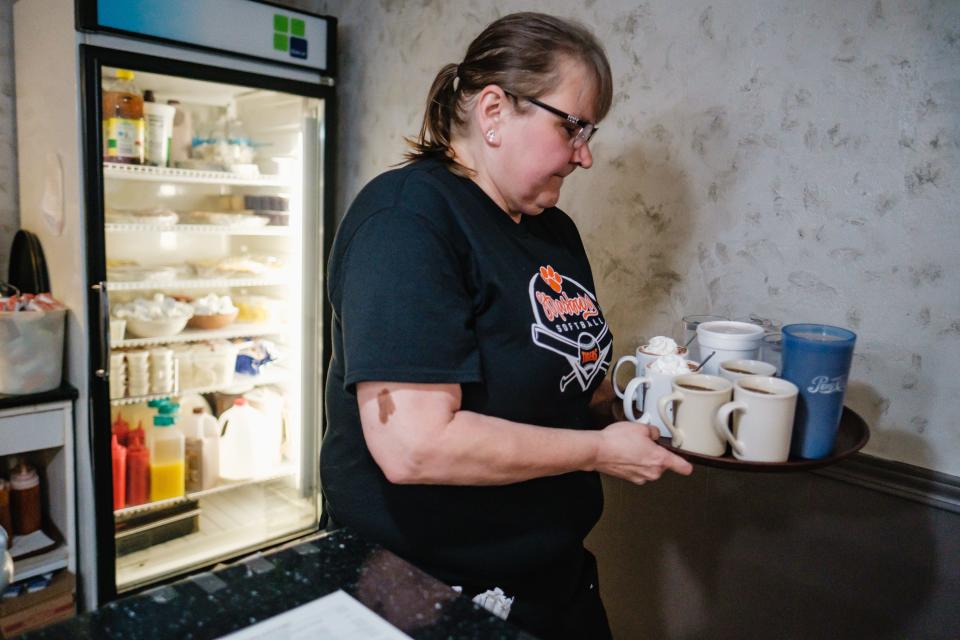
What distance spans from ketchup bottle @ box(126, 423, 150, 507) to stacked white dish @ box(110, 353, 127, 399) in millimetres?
204

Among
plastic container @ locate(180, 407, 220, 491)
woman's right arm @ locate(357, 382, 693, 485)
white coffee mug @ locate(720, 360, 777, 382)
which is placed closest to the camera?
woman's right arm @ locate(357, 382, 693, 485)

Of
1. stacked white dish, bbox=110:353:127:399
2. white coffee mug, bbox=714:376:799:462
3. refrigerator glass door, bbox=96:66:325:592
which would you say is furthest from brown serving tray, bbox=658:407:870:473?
stacked white dish, bbox=110:353:127:399

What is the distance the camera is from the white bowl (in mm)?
2404

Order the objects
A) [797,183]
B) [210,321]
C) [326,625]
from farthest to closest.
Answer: [210,321], [797,183], [326,625]

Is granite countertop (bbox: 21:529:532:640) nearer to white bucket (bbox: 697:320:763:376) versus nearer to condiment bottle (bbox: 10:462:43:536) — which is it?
white bucket (bbox: 697:320:763:376)

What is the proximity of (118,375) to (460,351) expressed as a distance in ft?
6.21

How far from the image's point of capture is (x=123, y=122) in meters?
2.21

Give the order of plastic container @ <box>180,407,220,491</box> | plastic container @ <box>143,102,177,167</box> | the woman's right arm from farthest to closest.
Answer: plastic container @ <box>180,407,220,491</box>
plastic container @ <box>143,102,177,167</box>
the woman's right arm

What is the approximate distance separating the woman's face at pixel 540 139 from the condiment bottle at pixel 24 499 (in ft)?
6.60

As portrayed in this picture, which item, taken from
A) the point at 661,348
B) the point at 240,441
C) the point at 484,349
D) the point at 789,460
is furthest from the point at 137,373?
the point at 789,460

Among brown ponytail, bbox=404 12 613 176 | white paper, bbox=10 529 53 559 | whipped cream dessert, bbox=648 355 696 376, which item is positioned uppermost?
brown ponytail, bbox=404 12 613 176

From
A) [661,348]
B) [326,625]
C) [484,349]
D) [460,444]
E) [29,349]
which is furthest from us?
[29,349]

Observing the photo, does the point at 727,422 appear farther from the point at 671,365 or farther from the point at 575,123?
the point at 575,123

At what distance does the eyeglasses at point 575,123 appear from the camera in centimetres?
113
